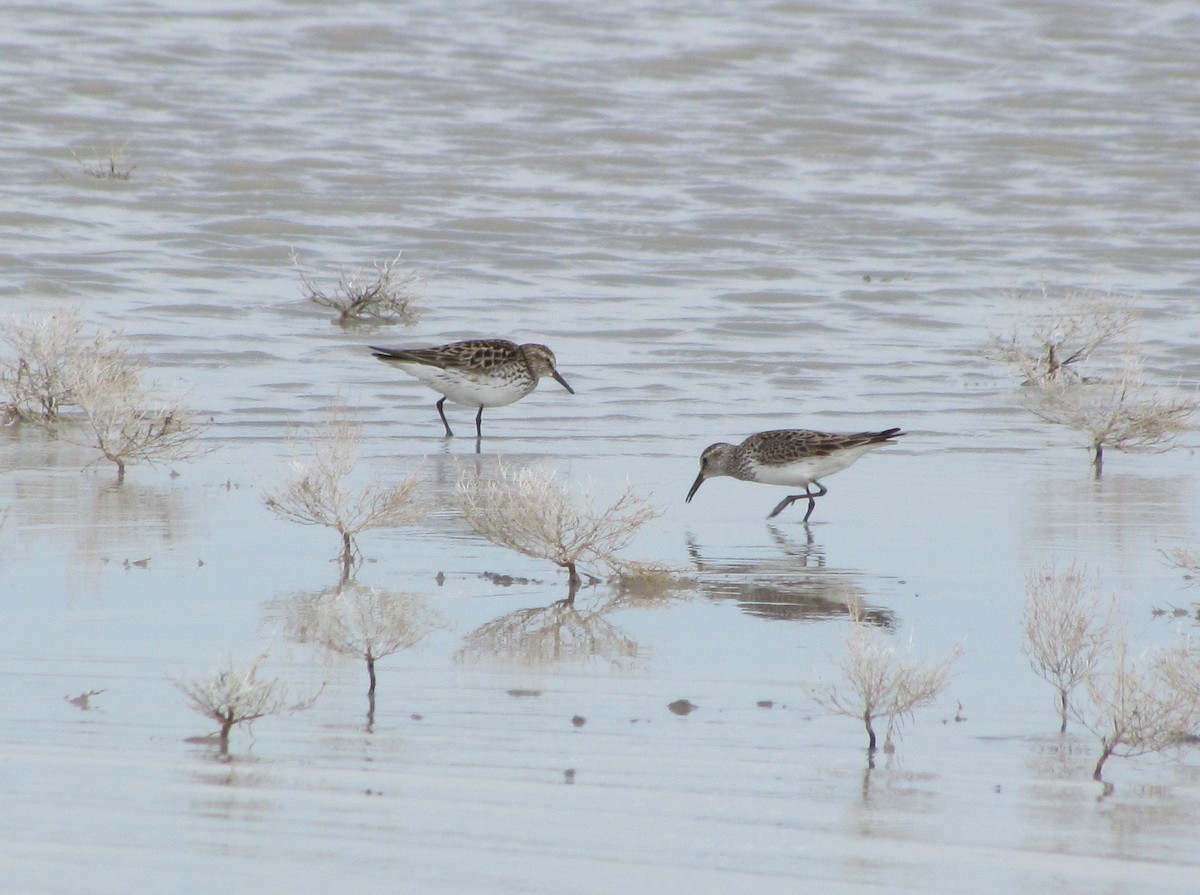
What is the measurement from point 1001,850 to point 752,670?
2.02 m

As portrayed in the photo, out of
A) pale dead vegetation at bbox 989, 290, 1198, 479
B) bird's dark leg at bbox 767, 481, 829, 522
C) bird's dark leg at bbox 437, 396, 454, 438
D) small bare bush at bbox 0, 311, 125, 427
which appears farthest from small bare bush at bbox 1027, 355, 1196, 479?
small bare bush at bbox 0, 311, 125, 427

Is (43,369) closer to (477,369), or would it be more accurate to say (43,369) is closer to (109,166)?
(477,369)

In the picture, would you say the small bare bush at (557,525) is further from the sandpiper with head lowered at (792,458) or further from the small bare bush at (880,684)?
the sandpiper with head lowered at (792,458)

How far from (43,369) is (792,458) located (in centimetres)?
510

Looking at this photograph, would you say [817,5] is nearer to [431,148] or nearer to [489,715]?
[431,148]

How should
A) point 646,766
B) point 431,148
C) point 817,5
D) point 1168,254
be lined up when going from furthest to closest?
Answer: 1. point 817,5
2. point 431,148
3. point 1168,254
4. point 646,766

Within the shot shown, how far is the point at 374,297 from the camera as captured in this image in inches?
717

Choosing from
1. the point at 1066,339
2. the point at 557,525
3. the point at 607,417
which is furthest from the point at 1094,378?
the point at 557,525

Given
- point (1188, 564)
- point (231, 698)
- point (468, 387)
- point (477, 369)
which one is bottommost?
point (231, 698)

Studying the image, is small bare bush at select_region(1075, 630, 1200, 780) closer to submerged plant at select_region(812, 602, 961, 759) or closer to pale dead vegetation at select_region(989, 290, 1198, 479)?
submerged plant at select_region(812, 602, 961, 759)

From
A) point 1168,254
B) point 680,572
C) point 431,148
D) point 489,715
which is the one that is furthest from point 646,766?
point 431,148

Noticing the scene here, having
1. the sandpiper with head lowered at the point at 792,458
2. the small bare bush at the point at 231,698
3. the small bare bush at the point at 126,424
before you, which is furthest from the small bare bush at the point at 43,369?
the small bare bush at the point at 231,698

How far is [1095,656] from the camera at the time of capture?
671cm

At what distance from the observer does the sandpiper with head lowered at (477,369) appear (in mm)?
14211
